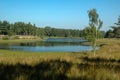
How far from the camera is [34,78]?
20.5 ft

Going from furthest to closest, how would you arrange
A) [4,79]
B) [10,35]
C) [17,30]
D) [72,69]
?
[17,30] → [10,35] → [72,69] → [4,79]

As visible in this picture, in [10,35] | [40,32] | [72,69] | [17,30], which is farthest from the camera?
[40,32]

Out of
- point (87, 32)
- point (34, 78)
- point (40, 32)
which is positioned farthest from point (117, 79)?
point (40, 32)

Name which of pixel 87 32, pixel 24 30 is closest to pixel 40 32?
pixel 24 30

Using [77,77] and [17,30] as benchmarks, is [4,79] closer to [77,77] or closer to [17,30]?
[77,77]

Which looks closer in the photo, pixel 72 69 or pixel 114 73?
pixel 114 73

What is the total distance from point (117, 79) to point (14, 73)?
2747 mm

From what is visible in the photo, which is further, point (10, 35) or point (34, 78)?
point (10, 35)

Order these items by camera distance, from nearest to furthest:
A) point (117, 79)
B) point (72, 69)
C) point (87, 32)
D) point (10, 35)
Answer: point (117, 79), point (72, 69), point (87, 32), point (10, 35)

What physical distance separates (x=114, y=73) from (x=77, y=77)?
3.40ft

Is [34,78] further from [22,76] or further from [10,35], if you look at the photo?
[10,35]

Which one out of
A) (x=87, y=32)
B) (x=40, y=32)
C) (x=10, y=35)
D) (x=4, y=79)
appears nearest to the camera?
(x=4, y=79)

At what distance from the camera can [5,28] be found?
152 m

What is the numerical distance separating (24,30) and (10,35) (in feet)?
97.8
